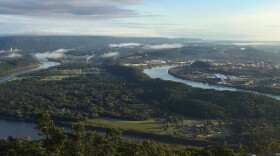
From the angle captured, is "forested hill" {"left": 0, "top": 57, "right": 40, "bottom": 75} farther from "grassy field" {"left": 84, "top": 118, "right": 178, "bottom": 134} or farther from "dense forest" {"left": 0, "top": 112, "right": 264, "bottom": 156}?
"dense forest" {"left": 0, "top": 112, "right": 264, "bottom": 156}

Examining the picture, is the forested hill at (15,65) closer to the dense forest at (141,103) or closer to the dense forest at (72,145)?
the dense forest at (141,103)

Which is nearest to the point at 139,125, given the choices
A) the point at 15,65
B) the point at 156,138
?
the point at 156,138

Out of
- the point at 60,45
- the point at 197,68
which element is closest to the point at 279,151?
the point at 197,68

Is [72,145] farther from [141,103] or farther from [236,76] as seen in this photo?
[236,76]

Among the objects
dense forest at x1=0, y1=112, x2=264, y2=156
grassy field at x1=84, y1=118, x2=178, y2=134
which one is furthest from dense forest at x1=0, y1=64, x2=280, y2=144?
dense forest at x1=0, y1=112, x2=264, y2=156

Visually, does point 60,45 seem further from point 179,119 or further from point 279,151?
point 279,151

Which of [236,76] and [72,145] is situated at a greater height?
[72,145]

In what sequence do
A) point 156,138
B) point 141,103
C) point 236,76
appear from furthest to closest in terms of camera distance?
point 236,76
point 141,103
point 156,138

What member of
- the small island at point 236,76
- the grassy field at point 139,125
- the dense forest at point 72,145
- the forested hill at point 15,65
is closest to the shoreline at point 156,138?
the grassy field at point 139,125

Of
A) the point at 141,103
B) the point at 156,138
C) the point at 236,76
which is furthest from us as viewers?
the point at 236,76
